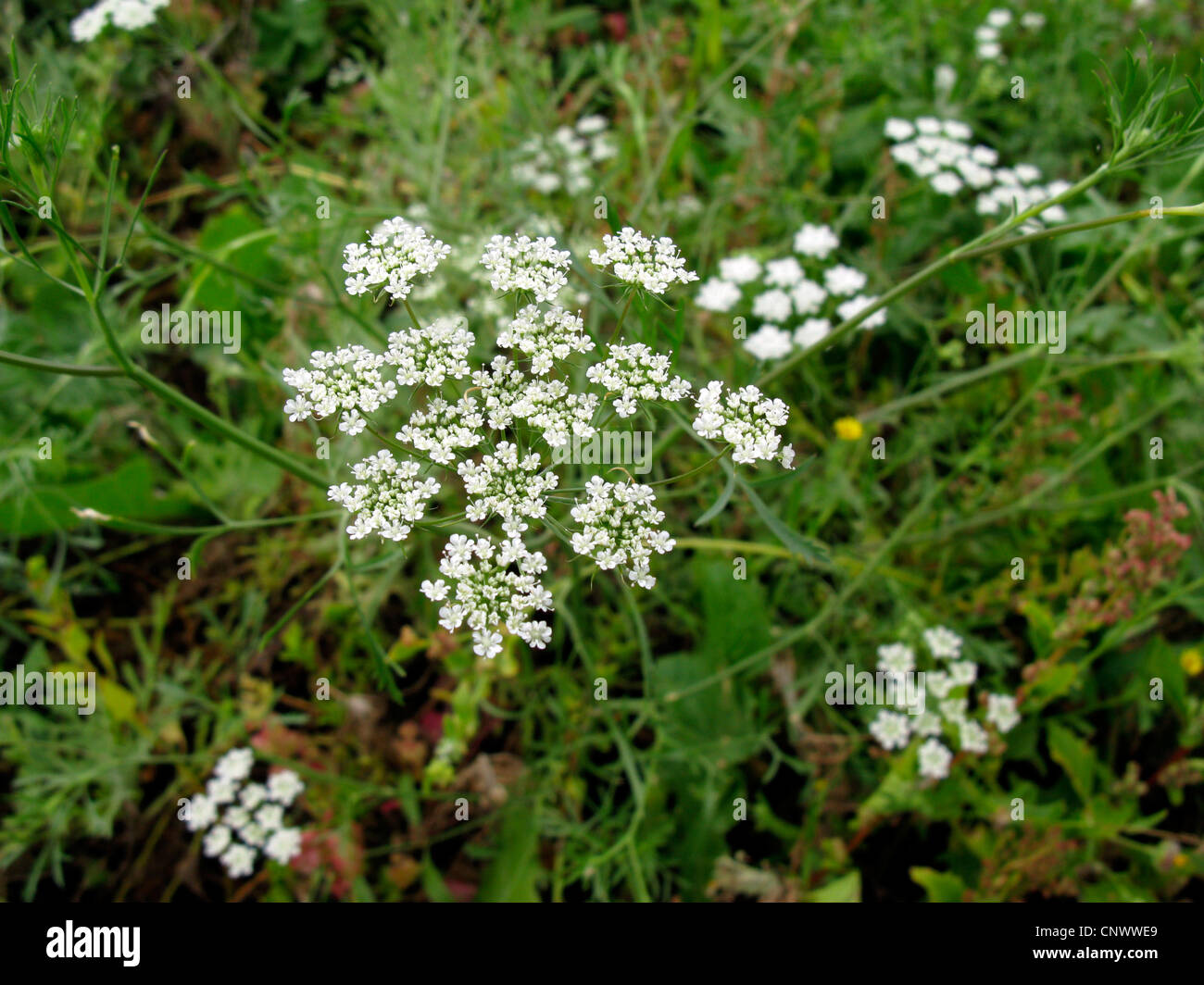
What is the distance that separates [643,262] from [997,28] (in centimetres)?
277

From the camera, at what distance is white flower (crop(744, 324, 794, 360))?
94.7 inches

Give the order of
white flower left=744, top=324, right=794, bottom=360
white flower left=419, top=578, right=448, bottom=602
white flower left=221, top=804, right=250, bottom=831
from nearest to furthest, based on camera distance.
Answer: white flower left=419, top=578, right=448, bottom=602, white flower left=221, top=804, right=250, bottom=831, white flower left=744, top=324, right=794, bottom=360

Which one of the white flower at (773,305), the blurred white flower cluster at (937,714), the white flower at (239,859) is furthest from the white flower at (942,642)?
the white flower at (239,859)

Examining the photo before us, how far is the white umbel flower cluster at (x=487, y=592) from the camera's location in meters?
1.42

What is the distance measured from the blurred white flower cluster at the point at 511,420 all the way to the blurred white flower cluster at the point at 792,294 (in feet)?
3.10

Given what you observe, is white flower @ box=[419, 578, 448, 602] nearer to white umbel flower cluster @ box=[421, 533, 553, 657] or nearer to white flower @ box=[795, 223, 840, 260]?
white umbel flower cluster @ box=[421, 533, 553, 657]

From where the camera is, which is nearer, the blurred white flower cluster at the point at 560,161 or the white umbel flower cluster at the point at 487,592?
the white umbel flower cluster at the point at 487,592

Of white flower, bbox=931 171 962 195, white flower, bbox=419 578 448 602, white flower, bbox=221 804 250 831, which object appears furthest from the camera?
white flower, bbox=931 171 962 195

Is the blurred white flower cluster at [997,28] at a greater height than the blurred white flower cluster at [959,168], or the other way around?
the blurred white flower cluster at [997,28]

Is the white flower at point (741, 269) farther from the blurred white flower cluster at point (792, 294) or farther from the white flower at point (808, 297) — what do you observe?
the white flower at point (808, 297)

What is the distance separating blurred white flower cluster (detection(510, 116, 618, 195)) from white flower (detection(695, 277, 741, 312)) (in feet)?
1.92

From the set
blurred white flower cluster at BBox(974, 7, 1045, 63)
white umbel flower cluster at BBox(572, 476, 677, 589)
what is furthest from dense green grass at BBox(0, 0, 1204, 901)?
white umbel flower cluster at BBox(572, 476, 677, 589)

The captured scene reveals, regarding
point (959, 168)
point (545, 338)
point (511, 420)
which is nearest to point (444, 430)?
point (511, 420)
